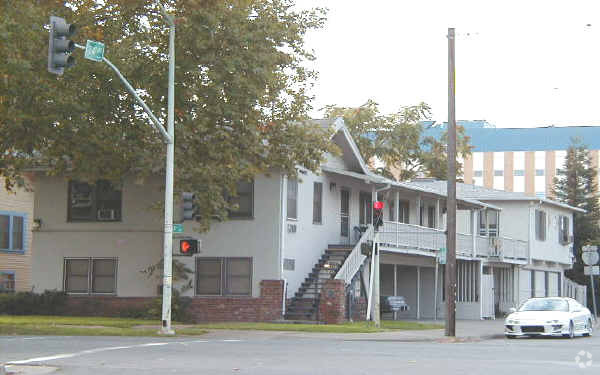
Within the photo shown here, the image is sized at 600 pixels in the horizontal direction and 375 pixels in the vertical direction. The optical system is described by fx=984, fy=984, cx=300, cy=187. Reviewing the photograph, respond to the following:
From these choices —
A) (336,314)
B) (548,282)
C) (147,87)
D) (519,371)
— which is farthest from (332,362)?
(548,282)

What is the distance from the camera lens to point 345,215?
39.3m

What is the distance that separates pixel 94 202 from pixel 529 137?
79.5m

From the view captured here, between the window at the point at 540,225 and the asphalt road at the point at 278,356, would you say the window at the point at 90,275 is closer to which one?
the asphalt road at the point at 278,356

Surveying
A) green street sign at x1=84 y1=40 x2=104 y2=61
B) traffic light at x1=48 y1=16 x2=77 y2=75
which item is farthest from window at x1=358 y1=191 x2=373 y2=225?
traffic light at x1=48 y1=16 x2=77 y2=75

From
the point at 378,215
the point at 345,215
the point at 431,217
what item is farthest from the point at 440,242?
the point at 378,215

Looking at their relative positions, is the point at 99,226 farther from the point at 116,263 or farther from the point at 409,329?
the point at 409,329

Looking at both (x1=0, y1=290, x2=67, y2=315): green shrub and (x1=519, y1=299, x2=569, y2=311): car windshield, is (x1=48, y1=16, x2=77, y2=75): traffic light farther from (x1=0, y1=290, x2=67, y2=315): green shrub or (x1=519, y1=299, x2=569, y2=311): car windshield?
(x1=0, y1=290, x2=67, y2=315): green shrub

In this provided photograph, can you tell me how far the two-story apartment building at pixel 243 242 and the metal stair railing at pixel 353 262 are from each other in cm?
6

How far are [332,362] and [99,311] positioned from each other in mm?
20035

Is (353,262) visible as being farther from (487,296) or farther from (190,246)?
(487,296)

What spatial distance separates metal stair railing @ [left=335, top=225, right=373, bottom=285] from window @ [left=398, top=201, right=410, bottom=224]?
690 centimetres

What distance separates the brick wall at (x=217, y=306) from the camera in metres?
33.8

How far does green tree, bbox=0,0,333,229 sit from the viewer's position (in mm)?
27688

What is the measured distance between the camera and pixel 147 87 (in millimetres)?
28594
